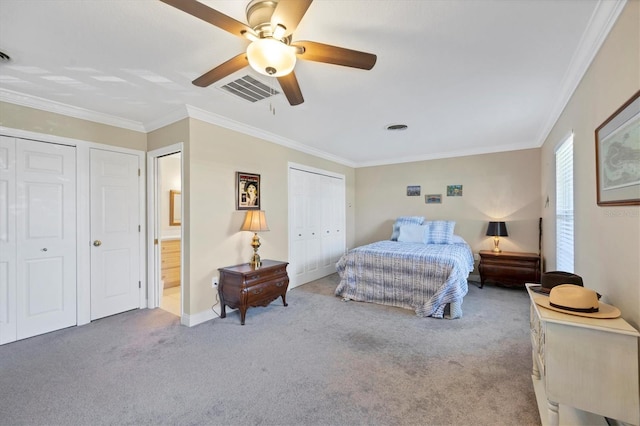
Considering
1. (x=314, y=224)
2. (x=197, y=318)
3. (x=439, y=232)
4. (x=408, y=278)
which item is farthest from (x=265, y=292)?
(x=439, y=232)

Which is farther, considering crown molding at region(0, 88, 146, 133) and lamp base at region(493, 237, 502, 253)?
lamp base at region(493, 237, 502, 253)

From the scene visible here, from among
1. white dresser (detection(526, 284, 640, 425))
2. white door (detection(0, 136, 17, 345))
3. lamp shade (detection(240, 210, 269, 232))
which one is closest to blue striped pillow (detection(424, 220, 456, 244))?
lamp shade (detection(240, 210, 269, 232))

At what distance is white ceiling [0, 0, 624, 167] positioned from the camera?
161 centimetres

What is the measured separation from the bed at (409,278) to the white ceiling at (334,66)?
5.69 ft

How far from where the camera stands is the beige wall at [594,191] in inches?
54.1

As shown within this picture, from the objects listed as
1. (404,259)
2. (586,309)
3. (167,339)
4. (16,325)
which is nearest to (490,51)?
(586,309)

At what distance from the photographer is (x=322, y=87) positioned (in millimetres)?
2555

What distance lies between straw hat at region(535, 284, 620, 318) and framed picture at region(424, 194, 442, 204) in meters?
4.12

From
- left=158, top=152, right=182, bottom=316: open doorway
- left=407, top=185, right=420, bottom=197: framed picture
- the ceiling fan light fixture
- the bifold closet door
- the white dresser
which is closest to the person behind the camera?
the white dresser

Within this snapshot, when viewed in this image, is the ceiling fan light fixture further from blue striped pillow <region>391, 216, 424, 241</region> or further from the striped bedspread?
blue striped pillow <region>391, 216, 424, 241</region>

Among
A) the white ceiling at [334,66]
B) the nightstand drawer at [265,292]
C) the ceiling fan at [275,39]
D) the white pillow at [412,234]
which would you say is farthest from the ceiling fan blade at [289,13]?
the white pillow at [412,234]

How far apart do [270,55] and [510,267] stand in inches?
182

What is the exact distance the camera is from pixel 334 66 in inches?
85.7

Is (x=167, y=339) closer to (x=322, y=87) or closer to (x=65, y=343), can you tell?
(x=65, y=343)
